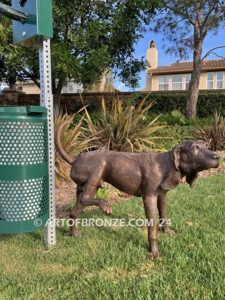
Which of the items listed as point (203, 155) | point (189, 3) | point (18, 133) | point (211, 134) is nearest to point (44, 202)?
point (18, 133)

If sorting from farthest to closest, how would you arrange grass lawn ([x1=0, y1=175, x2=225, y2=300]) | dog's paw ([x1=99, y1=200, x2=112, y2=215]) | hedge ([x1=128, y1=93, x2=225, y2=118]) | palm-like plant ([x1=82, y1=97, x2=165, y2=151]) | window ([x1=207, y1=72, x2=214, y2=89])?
window ([x1=207, y1=72, x2=214, y2=89]), hedge ([x1=128, y1=93, x2=225, y2=118]), palm-like plant ([x1=82, y1=97, x2=165, y2=151]), dog's paw ([x1=99, y1=200, x2=112, y2=215]), grass lawn ([x1=0, y1=175, x2=225, y2=300])

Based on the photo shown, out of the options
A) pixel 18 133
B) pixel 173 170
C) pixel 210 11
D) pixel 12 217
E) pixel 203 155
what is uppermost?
pixel 210 11

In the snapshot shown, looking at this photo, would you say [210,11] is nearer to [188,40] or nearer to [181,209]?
[188,40]

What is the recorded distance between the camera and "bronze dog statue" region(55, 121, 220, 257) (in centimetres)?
232

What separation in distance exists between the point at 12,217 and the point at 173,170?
1.55 m

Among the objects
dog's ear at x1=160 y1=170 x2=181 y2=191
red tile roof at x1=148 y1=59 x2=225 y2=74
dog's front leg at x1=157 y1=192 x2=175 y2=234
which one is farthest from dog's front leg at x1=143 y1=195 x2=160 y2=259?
red tile roof at x1=148 y1=59 x2=225 y2=74

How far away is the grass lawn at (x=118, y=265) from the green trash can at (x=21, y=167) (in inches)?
15.9

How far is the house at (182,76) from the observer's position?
26.7 metres

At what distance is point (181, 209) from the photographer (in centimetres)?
371

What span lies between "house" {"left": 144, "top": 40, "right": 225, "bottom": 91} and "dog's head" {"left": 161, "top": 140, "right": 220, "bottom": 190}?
2647 cm

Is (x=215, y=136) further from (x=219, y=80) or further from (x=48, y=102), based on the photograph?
(x=219, y=80)

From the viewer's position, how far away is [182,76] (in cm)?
2877

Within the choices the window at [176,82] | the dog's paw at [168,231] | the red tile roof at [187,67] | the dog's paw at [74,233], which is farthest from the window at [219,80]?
the dog's paw at [74,233]

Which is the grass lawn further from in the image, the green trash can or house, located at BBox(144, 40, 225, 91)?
house, located at BBox(144, 40, 225, 91)
